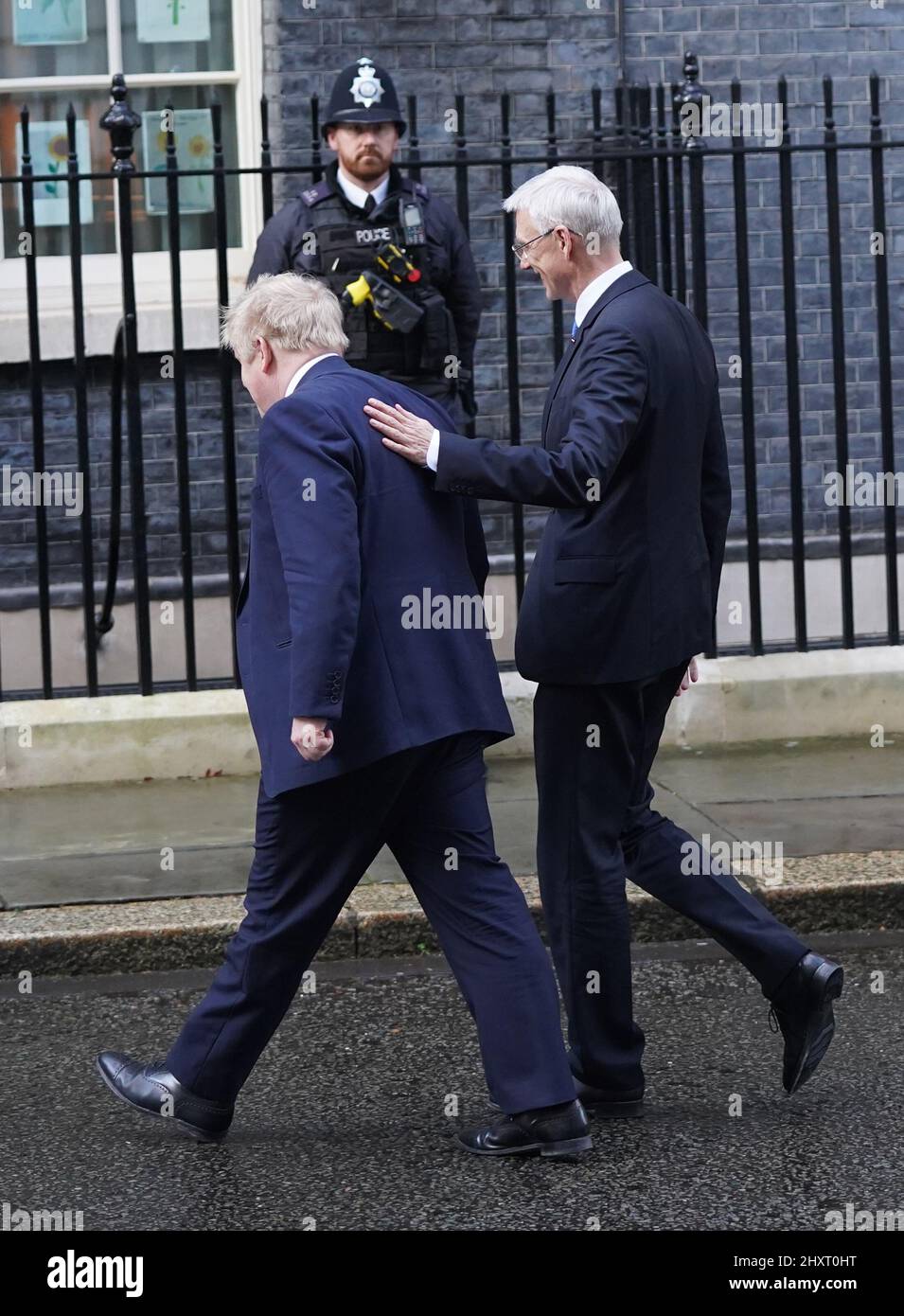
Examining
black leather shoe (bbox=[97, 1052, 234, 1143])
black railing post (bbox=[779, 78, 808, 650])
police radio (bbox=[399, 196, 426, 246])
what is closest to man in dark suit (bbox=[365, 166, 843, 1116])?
black leather shoe (bbox=[97, 1052, 234, 1143])

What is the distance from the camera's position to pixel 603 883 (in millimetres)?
4090

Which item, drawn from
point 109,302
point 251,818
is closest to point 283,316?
point 251,818

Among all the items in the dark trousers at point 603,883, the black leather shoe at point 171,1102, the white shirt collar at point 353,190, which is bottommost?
the black leather shoe at point 171,1102

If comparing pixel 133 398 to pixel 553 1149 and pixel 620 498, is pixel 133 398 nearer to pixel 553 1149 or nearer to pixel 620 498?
pixel 620 498

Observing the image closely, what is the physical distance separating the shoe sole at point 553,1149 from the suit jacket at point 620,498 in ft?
3.02

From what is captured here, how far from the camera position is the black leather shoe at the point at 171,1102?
400 cm

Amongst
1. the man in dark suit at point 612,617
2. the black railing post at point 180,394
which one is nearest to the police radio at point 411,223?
the black railing post at point 180,394

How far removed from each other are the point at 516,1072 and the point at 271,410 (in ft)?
4.53

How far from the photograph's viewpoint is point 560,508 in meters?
3.99

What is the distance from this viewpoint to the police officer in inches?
255

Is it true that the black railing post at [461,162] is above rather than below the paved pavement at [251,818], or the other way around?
above

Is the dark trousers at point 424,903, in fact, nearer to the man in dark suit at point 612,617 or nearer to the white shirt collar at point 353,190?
the man in dark suit at point 612,617

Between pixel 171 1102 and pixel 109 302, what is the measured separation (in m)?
5.20
